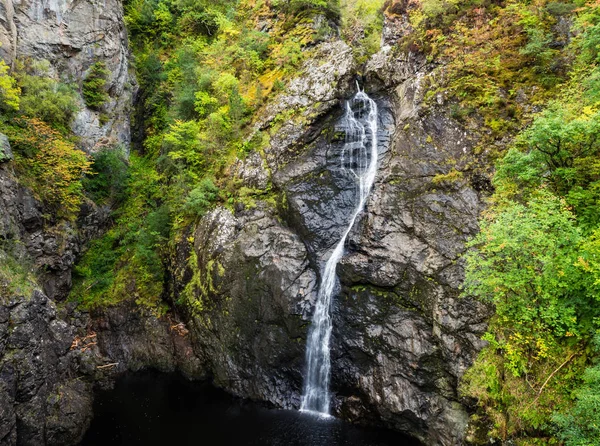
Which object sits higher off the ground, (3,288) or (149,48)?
(149,48)

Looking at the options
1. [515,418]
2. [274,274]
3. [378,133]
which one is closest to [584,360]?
[515,418]

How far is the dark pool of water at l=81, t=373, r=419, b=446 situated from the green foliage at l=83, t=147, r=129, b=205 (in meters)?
11.8

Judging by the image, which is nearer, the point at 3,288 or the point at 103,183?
the point at 3,288

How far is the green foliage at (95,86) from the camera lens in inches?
868

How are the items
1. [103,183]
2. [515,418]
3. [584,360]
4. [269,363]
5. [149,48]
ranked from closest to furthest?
1. [584,360]
2. [515,418]
3. [269,363]
4. [103,183]
5. [149,48]

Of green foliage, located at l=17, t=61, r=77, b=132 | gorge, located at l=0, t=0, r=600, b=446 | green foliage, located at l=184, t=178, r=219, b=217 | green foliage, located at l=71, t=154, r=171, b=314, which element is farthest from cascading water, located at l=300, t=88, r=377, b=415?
green foliage, located at l=17, t=61, r=77, b=132

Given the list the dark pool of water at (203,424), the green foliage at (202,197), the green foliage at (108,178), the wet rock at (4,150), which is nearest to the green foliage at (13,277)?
the wet rock at (4,150)

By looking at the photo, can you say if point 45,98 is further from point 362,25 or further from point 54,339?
point 362,25

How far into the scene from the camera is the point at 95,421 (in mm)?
14406

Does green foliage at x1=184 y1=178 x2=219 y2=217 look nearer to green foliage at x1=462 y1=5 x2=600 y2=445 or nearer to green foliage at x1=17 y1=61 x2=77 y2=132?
green foliage at x1=17 y1=61 x2=77 y2=132

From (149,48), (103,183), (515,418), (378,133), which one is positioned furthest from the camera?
(149,48)

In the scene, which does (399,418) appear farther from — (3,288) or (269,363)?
(3,288)

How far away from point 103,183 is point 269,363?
15.6m

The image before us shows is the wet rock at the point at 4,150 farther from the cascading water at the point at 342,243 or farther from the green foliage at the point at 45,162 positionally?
the cascading water at the point at 342,243
